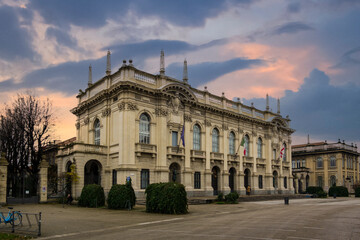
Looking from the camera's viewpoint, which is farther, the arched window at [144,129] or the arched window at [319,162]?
the arched window at [319,162]

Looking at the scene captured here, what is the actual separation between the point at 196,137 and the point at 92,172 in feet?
41.2

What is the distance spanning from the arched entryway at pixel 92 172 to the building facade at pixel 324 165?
4356 centimetres

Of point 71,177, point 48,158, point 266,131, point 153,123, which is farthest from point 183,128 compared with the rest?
point 48,158

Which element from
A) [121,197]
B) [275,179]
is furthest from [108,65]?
[275,179]

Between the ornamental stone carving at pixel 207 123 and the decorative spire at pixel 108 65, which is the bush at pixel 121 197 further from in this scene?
the ornamental stone carving at pixel 207 123

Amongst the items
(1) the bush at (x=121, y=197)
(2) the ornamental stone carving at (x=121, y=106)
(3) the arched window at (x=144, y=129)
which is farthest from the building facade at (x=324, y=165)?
(1) the bush at (x=121, y=197)

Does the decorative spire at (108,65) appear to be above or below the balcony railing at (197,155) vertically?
above

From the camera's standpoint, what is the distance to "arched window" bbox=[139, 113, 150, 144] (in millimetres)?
36312

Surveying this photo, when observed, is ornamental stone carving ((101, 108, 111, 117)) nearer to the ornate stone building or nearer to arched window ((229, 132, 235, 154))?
the ornate stone building

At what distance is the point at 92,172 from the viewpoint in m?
38.5

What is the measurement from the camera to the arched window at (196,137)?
4185cm

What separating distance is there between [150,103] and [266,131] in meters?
23.5

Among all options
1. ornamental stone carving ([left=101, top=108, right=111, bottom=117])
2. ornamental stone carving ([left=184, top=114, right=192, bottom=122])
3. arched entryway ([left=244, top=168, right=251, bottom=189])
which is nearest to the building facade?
arched entryway ([left=244, top=168, right=251, bottom=189])

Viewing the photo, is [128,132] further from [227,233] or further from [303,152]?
[303,152]
